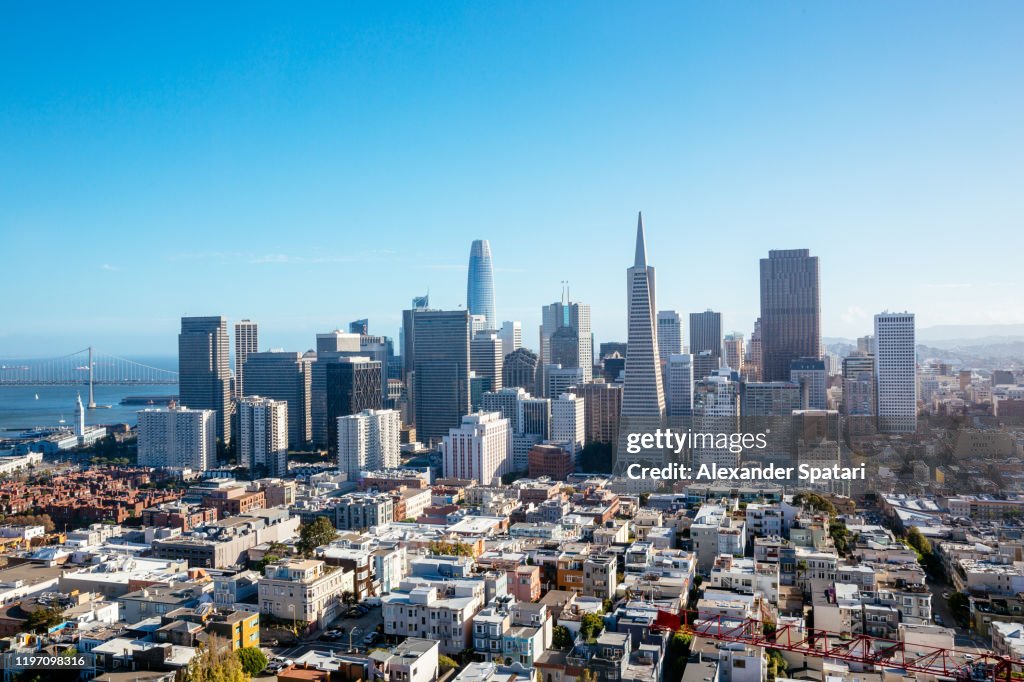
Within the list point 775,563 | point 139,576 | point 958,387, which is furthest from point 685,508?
point 958,387

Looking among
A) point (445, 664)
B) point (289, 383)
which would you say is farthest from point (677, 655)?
point (289, 383)

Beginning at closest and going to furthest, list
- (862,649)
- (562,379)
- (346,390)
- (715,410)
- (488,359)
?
(862,649) < (715,410) < (346,390) < (562,379) < (488,359)

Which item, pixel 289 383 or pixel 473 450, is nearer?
pixel 473 450

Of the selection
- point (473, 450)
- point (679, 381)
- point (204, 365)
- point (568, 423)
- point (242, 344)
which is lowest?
point (473, 450)

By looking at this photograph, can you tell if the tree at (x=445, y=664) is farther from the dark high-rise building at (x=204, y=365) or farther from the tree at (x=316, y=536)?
the dark high-rise building at (x=204, y=365)

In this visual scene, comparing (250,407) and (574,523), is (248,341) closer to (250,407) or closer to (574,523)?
(250,407)

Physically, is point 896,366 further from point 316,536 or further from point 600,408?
point 316,536
